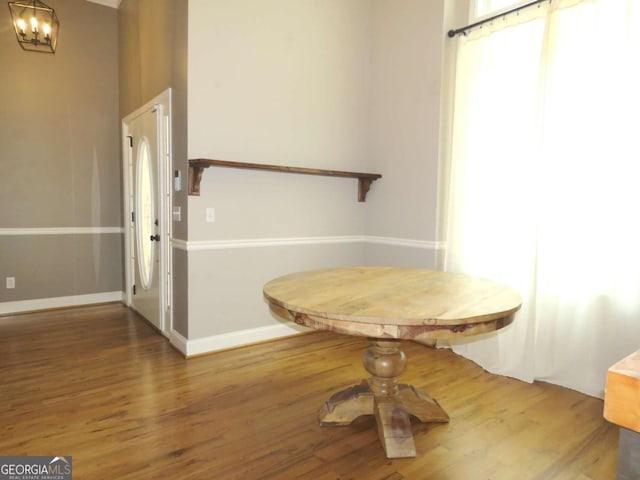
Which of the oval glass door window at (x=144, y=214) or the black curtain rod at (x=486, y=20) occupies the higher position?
the black curtain rod at (x=486, y=20)

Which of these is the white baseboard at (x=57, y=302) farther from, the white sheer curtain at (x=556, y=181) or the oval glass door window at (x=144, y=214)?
the white sheer curtain at (x=556, y=181)

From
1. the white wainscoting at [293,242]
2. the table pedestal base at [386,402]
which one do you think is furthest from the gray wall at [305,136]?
the table pedestal base at [386,402]

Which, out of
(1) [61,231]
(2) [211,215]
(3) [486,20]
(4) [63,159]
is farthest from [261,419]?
(4) [63,159]

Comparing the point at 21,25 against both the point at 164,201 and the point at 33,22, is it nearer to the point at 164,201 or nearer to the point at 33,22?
the point at 33,22

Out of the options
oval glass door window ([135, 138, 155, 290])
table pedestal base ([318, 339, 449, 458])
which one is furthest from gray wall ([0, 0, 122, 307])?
table pedestal base ([318, 339, 449, 458])

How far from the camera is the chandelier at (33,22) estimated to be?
9.08ft

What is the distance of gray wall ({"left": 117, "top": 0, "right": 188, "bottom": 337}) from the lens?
2.89 m

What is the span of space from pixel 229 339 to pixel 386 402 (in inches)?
60.6

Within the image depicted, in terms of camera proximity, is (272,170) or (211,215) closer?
(211,215)

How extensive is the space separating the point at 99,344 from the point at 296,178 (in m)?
2.13

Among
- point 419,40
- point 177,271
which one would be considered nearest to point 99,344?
point 177,271

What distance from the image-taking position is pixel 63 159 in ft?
13.9

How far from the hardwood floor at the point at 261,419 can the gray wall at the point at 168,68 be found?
631mm

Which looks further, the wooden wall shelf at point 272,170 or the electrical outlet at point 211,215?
the electrical outlet at point 211,215
